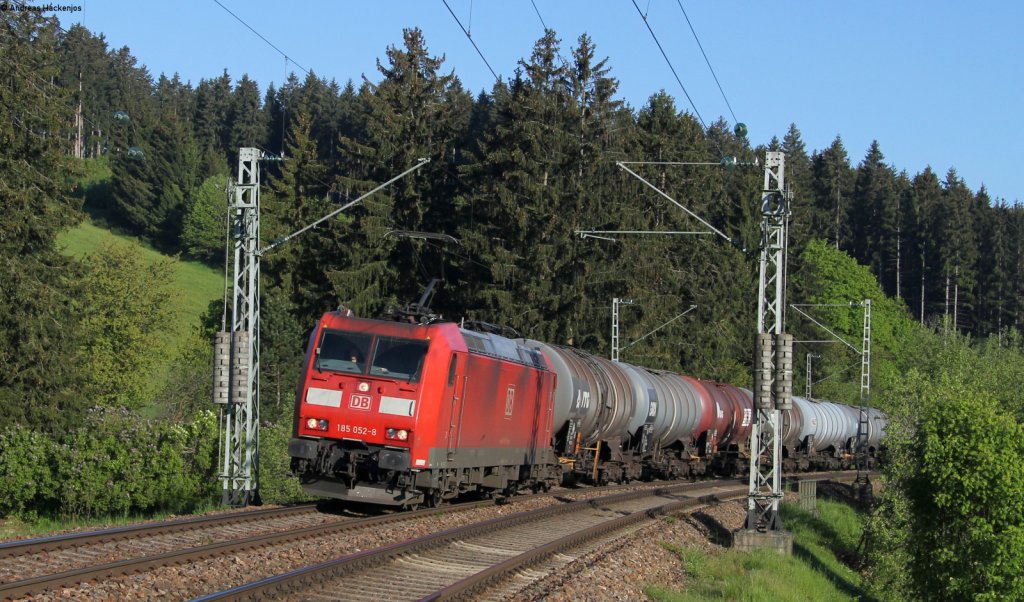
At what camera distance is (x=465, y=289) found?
50.2 meters

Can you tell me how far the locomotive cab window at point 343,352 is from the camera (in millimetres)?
17469

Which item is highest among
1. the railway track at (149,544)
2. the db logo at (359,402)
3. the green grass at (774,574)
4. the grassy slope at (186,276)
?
the grassy slope at (186,276)

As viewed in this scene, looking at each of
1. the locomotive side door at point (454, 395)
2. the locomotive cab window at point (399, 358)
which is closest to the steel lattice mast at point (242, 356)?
the locomotive cab window at point (399, 358)

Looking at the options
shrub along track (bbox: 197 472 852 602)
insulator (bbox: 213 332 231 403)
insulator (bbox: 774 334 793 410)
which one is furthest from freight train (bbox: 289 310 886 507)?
insulator (bbox: 774 334 793 410)

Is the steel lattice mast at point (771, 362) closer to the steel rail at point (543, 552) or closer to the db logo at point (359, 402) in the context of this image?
the steel rail at point (543, 552)

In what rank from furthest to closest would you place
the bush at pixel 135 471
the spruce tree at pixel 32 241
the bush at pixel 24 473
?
the spruce tree at pixel 32 241 → the bush at pixel 24 473 → the bush at pixel 135 471

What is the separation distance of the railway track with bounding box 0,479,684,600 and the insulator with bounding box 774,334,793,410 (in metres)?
6.93

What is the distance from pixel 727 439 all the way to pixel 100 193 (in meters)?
95.4

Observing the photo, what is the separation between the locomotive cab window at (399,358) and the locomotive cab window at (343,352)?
23cm

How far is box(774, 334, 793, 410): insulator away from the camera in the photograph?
63.1 ft

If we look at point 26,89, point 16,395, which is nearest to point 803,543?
point 16,395

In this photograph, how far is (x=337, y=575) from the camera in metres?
11.6

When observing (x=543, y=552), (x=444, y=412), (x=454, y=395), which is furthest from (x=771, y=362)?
(x=543, y=552)

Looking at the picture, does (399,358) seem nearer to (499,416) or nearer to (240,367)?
(499,416)
